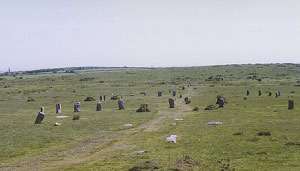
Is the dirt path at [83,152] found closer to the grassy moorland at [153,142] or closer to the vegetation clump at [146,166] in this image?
the grassy moorland at [153,142]

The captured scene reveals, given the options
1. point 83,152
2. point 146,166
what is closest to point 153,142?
point 83,152

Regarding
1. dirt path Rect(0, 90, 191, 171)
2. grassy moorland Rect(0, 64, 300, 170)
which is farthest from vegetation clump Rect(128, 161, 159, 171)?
dirt path Rect(0, 90, 191, 171)

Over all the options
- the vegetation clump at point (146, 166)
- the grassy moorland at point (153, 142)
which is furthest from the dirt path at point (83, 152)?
the vegetation clump at point (146, 166)

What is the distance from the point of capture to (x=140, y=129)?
45.4 metres

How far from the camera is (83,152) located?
34.1 m

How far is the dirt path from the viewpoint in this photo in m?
29.8

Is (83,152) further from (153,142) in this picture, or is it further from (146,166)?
(146,166)

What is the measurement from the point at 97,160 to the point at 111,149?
4.00 meters

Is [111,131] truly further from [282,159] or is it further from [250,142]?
[282,159]

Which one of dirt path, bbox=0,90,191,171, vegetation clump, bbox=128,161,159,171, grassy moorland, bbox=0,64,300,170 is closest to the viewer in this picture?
vegetation clump, bbox=128,161,159,171

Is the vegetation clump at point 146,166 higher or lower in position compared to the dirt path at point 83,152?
higher

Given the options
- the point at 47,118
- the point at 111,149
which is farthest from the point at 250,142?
the point at 47,118

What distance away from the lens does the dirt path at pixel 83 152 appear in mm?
29781

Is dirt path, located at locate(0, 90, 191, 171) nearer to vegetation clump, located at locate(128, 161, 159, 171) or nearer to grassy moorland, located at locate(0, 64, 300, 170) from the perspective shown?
grassy moorland, located at locate(0, 64, 300, 170)
